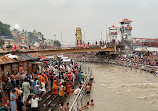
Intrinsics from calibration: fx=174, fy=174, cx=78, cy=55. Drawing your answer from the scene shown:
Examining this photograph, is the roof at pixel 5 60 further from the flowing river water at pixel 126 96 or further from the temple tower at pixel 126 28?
the temple tower at pixel 126 28

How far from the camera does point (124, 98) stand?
15.2 m

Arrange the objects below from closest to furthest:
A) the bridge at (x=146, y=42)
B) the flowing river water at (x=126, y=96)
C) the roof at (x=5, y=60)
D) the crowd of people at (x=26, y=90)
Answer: the crowd of people at (x=26, y=90) → the roof at (x=5, y=60) → the flowing river water at (x=126, y=96) → the bridge at (x=146, y=42)

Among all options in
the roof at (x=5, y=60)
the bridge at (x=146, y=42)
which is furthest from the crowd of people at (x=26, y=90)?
the bridge at (x=146, y=42)

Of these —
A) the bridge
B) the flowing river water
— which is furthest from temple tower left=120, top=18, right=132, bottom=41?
the flowing river water

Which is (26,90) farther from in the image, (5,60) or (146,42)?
(146,42)

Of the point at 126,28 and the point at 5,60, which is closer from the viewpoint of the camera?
the point at 5,60

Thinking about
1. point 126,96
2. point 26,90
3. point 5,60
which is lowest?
point 126,96

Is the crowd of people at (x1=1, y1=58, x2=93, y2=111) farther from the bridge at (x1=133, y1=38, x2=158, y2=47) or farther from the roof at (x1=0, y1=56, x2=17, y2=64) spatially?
the bridge at (x1=133, y1=38, x2=158, y2=47)

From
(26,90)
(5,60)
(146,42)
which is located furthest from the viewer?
(146,42)

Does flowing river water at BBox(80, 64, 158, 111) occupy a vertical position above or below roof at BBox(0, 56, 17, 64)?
below

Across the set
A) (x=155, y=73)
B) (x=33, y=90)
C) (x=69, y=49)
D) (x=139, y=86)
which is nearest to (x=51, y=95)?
(x=33, y=90)

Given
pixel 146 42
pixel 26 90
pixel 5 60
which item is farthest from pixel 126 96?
pixel 146 42

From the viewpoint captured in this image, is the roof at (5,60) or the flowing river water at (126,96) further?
the flowing river water at (126,96)

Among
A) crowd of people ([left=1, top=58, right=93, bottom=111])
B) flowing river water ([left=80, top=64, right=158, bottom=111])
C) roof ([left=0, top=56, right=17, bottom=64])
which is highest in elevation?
roof ([left=0, top=56, right=17, bottom=64])
